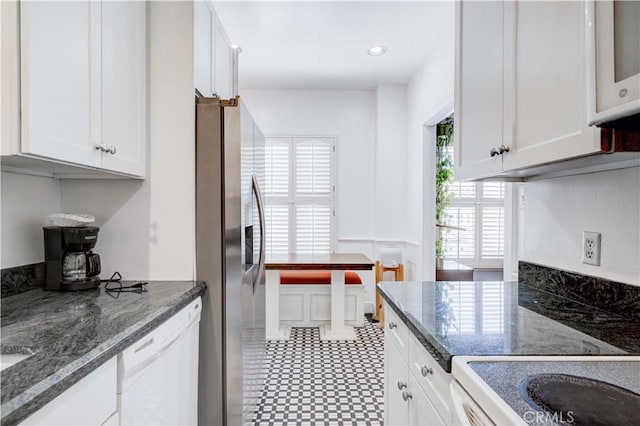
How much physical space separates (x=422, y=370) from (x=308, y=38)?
3.05 meters

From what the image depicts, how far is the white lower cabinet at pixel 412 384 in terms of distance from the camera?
1010mm

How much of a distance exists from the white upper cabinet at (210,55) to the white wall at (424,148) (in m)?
1.85

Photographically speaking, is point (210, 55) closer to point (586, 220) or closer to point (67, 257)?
point (67, 257)

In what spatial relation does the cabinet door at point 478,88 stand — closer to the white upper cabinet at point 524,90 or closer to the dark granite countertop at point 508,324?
the white upper cabinet at point 524,90

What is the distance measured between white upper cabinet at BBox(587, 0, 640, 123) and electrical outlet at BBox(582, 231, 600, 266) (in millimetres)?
691

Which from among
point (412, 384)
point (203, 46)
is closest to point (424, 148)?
point (203, 46)

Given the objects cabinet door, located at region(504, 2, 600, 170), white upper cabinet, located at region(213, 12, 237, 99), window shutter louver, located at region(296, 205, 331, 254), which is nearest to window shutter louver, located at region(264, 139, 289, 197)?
window shutter louver, located at region(296, 205, 331, 254)

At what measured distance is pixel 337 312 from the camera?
3.73 metres

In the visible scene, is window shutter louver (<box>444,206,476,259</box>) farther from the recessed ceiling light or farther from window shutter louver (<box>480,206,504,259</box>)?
the recessed ceiling light

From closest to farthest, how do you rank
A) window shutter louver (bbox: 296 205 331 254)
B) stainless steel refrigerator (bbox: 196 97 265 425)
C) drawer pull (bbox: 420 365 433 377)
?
drawer pull (bbox: 420 365 433 377)
stainless steel refrigerator (bbox: 196 97 265 425)
window shutter louver (bbox: 296 205 331 254)

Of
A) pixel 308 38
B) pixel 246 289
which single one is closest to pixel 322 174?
pixel 308 38

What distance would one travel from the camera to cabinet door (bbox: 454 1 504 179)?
55.9 inches

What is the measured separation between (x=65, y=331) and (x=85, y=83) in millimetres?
824

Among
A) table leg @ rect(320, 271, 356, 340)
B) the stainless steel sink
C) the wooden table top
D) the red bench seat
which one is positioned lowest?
table leg @ rect(320, 271, 356, 340)
